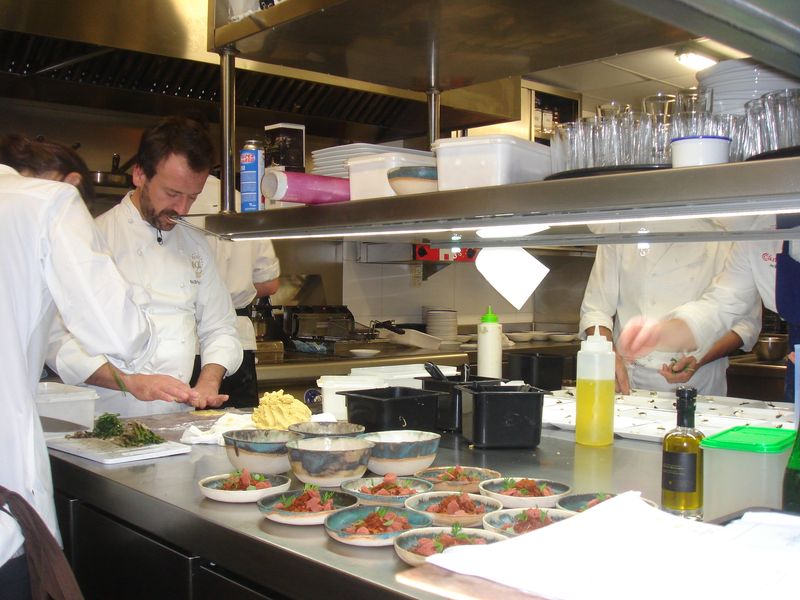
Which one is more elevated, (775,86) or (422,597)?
(775,86)

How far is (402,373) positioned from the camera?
8.81ft

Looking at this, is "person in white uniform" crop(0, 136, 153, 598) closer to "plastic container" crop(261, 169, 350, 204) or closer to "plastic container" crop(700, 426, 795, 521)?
"plastic container" crop(261, 169, 350, 204)

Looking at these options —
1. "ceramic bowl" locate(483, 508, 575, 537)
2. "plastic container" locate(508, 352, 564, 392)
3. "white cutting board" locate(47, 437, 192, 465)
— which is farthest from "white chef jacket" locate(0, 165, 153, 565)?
"plastic container" locate(508, 352, 564, 392)

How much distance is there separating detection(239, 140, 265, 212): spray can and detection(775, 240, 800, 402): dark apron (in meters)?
1.93

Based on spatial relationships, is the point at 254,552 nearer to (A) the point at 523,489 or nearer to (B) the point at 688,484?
(A) the point at 523,489

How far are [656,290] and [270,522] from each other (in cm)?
280

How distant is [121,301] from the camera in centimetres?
187

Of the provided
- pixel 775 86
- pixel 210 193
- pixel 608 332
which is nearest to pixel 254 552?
pixel 775 86

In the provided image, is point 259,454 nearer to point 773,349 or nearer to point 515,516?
point 515,516

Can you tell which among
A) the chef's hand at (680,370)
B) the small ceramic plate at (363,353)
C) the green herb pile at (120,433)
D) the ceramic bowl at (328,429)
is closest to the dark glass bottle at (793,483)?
the ceramic bowl at (328,429)

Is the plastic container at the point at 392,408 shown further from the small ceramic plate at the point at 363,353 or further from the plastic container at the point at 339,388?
the small ceramic plate at the point at 363,353

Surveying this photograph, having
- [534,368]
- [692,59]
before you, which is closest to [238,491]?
[534,368]

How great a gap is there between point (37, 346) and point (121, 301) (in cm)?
23

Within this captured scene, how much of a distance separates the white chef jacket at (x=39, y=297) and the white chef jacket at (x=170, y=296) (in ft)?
3.67
